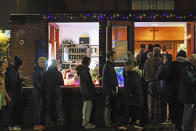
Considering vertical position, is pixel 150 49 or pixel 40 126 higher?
pixel 150 49

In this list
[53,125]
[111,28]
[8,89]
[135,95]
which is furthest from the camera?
[111,28]

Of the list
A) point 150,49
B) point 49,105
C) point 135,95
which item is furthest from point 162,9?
point 49,105

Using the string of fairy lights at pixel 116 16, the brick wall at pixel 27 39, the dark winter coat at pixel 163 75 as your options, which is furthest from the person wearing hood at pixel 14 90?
the dark winter coat at pixel 163 75

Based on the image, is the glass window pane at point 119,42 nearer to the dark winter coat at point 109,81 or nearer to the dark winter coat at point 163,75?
the dark winter coat at point 109,81

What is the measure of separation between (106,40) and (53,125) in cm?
358

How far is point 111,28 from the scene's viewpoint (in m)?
11.3

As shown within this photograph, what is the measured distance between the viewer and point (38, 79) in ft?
31.5

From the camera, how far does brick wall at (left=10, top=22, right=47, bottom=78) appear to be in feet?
37.9

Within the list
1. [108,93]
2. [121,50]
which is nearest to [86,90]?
[108,93]

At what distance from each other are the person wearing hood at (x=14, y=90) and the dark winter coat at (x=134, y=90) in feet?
10.9

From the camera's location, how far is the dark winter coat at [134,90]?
29.3 ft

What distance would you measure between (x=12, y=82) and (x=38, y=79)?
794 mm

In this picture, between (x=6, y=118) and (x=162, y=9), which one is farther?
(x=162, y=9)

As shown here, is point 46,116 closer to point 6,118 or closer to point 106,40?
point 6,118
